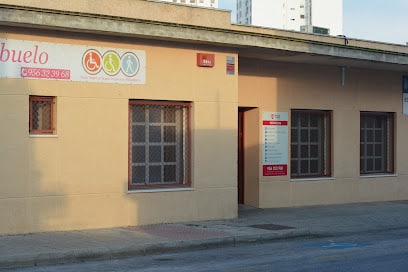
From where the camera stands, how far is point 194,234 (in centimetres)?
1320

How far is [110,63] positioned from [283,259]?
216 inches

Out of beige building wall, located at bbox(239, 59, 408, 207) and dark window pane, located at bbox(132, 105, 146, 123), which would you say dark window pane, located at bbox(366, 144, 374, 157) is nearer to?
beige building wall, located at bbox(239, 59, 408, 207)

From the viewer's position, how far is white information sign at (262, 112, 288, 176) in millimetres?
17906

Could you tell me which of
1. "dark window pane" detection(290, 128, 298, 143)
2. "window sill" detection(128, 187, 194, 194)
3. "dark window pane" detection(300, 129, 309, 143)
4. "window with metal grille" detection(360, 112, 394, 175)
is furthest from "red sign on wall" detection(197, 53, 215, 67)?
"window with metal grille" detection(360, 112, 394, 175)

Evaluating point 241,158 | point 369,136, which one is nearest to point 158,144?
point 241,158

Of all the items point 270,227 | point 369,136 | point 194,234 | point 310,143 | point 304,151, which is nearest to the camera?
point 194,234

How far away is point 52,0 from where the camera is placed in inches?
523

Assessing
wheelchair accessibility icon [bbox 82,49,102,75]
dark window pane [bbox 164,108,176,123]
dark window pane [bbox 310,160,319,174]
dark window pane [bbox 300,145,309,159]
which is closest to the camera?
wheelchair accessibility icon [bbox 82,49,102,75]

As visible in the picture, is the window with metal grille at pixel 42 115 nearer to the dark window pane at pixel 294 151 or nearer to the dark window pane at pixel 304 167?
the dark window pane at pixel 294 151

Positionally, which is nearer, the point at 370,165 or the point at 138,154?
the point at 138,154

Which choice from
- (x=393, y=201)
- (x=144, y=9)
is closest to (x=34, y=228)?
(x=144, y=9)

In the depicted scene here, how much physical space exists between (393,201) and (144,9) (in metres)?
9.99

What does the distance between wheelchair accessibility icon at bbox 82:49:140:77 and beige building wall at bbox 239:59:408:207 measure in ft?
13.0

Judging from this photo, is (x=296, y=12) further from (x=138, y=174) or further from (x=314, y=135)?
(x=138, y=174)
